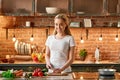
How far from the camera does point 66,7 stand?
6289 mm

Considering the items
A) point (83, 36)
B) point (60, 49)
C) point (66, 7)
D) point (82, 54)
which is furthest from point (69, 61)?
point (83, 36)

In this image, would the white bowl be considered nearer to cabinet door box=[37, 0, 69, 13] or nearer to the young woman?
cabinet door box=[37, 0, 69, 13]

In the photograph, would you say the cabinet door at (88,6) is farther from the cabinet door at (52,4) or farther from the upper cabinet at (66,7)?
the cabinet door at (52,4)

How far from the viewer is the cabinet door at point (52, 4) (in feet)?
20.7

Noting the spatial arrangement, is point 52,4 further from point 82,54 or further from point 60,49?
point 60,49

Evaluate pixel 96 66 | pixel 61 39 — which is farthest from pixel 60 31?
pixel 96 66

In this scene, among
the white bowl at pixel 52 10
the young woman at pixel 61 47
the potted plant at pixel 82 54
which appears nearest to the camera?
the young woman at pixel 61 47

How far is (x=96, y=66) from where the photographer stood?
589 centimetres

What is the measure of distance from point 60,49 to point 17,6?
209cm

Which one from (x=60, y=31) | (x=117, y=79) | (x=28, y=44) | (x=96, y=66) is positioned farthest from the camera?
(x=28, y=44)

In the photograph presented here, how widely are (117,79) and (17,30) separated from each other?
11.5ft

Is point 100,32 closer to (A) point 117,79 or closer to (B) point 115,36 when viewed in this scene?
(B) point 115,36

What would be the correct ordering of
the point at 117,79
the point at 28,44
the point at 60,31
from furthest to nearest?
the point at 28,44 → the point at 60,31 → the point at 117,79

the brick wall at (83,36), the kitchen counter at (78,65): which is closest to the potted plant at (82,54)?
the brick wall at (83,36)
